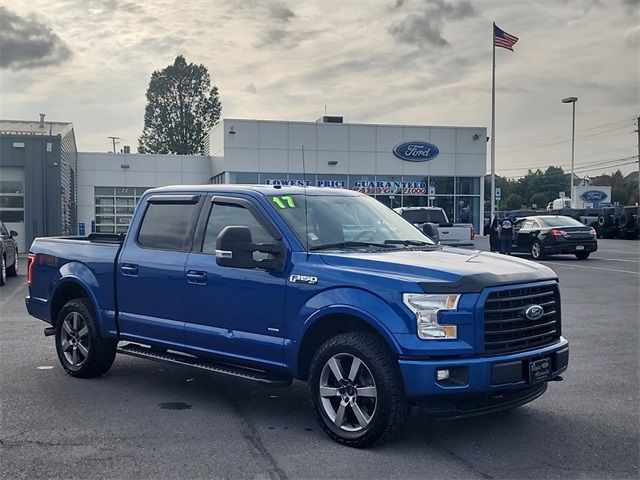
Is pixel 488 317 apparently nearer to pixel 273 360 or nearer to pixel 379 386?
pixel 379 386

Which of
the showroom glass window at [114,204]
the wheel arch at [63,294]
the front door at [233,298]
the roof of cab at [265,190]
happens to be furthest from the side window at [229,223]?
the showroom glass window at [114,204]

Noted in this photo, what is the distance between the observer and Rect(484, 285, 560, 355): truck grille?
4.98m

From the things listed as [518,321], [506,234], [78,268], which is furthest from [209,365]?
[506,234]

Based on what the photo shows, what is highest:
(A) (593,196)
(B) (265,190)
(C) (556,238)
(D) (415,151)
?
(D) (415,151)

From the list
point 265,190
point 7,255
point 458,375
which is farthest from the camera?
point 7,255

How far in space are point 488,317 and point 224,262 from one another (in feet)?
6.93

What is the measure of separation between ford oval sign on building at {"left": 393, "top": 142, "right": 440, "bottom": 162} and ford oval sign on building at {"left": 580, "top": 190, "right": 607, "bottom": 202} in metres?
27.4

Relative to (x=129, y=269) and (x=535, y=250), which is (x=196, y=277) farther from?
(x=535, y=250)

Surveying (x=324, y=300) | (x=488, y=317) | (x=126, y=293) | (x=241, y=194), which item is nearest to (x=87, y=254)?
(x=126, y=293)

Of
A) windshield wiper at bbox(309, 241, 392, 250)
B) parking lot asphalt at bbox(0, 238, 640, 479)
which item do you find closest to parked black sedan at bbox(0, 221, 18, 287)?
parking lot asphalt at bbox(0, 238, 640, 479)

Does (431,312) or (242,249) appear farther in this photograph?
(242,249)

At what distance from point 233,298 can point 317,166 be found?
112ft

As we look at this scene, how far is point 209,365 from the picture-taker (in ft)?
20.0

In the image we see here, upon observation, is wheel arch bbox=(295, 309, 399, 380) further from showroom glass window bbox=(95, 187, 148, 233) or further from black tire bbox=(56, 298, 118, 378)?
showroom glass window bbox=(95, 187, 148, 233)
